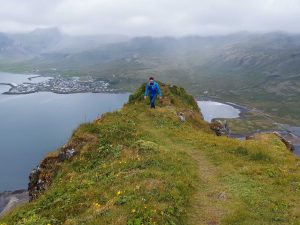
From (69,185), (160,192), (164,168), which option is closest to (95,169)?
(69,185)

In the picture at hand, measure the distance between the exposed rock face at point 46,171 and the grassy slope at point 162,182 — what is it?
23.9 inches

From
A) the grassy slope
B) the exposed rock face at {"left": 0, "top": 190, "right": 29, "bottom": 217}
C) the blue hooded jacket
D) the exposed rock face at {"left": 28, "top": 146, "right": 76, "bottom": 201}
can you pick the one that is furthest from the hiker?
the exposed rock face at {"left": 0, "top": 190, "right": 29, "bottom": 217}

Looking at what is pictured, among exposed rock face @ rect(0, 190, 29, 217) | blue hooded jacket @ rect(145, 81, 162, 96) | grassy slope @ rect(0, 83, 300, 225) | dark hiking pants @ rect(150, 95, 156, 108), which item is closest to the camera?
grassy slope @ rect(0, 83, 300, 225)

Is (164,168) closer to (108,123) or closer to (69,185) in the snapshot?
(69,185)

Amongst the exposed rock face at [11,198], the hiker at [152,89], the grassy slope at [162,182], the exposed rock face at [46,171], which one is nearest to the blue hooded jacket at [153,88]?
the hiker at [152,89]

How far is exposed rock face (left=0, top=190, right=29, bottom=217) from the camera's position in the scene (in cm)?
12850

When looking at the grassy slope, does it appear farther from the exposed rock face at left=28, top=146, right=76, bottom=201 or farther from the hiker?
the hiker

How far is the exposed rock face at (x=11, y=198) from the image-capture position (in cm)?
12850

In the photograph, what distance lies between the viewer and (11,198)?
135 m

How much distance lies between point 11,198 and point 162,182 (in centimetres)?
12669

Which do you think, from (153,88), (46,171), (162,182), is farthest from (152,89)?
(162,182)

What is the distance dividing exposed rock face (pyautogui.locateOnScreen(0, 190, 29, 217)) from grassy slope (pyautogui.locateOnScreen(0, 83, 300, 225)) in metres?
104

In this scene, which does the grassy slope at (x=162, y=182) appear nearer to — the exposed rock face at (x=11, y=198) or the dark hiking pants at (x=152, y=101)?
the dark hiking pants at (x=152, y=101)

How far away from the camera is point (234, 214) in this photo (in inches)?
757
